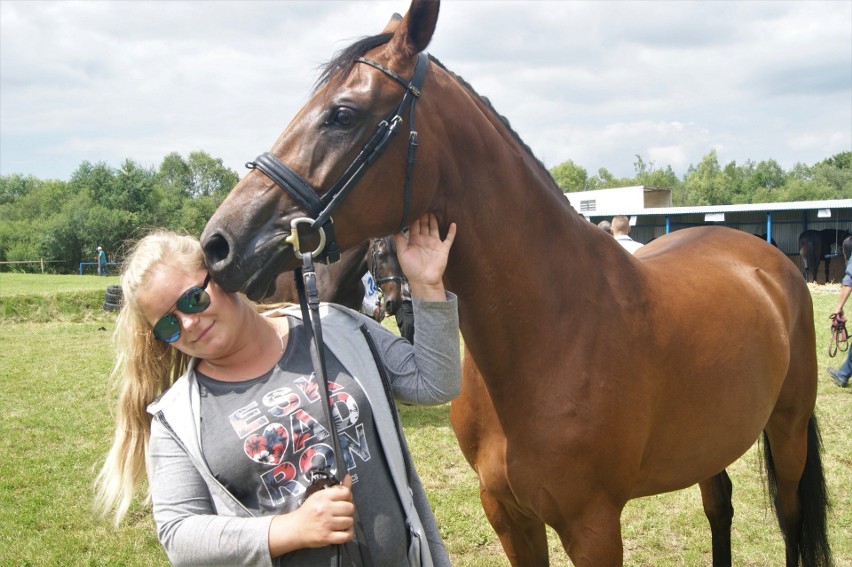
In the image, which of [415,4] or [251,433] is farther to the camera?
[415,4]

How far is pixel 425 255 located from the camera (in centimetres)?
180

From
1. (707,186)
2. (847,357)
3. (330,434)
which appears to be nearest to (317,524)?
(330,434)

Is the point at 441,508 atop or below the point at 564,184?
below

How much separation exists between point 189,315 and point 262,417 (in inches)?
13.2

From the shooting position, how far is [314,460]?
158cm

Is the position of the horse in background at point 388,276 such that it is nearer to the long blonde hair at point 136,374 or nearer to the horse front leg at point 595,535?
the horse front leg at point 595,535

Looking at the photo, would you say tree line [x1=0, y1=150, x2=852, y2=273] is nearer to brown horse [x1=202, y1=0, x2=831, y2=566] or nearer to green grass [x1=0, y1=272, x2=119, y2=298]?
green grass [x1=0, y1=272, x2=119, y2=298]

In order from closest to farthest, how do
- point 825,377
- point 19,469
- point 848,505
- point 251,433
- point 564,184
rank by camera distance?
point 251,433 < point 848,505 < point 19,469 < point 825,377 < point 564,184

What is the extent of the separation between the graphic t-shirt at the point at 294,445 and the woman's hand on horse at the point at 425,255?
328mm

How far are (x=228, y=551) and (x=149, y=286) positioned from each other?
707mm

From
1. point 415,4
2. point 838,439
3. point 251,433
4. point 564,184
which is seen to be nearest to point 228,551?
point 251,433

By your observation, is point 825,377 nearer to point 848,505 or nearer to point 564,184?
point 848,505

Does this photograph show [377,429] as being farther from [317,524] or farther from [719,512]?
[719,512]

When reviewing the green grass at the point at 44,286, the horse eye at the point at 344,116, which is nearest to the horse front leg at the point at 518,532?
the horse eye at the point at 344,116
